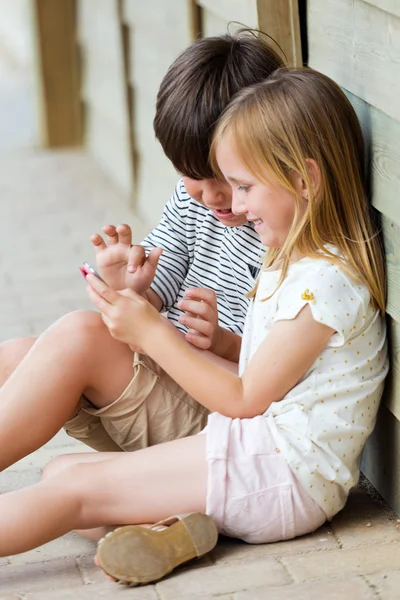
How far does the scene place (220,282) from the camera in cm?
224

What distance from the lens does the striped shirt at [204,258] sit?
219cm

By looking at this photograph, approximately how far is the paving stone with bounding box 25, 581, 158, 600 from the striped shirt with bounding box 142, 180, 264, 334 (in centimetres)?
68

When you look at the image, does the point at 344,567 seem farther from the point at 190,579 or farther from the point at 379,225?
the point at 379,225

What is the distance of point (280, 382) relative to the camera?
5.92 feet

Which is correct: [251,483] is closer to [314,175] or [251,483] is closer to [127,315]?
[127,315]

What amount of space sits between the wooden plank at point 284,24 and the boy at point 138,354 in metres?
0.13

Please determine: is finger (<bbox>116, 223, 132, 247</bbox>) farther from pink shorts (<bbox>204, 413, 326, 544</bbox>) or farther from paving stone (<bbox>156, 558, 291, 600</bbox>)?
paving stone (<bbox>156, 558, 291, 600</bbox>)

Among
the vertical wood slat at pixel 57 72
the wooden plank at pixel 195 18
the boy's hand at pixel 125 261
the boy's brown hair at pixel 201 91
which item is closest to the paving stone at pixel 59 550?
the boy's hand at pixel 125 261

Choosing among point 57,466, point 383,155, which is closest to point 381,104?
point 383,155

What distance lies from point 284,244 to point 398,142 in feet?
0.88

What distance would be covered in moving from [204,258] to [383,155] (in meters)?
0.58

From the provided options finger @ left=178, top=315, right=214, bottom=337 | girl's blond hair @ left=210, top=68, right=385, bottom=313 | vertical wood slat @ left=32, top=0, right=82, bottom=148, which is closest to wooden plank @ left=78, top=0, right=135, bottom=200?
vertical wood slat @ left=32, top=0, right=82, bottom=148

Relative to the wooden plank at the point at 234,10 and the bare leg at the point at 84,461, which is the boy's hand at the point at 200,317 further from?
the wooden plank at the point at 234,10

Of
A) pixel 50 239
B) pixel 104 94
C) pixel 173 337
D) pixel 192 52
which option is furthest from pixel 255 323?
pixel 104 94
